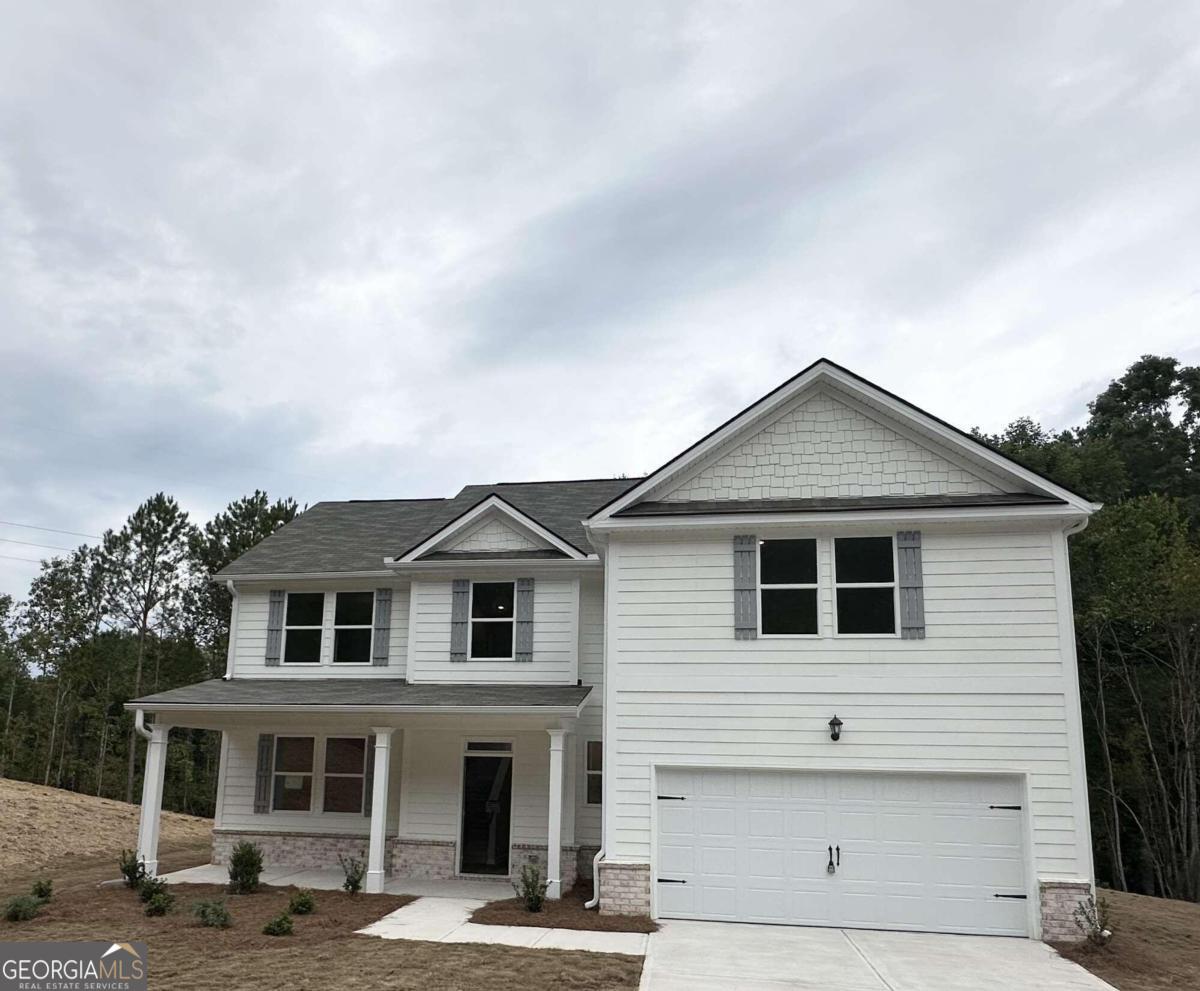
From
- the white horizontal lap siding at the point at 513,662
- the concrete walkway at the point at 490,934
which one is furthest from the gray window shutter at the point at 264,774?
the concrete walkway at the point at 490,934

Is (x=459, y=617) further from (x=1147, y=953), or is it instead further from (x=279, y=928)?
(x=1147, y=953)

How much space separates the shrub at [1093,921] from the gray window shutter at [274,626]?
13431mm

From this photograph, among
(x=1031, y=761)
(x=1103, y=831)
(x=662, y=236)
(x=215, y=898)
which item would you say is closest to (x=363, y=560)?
(x=215, y=898)

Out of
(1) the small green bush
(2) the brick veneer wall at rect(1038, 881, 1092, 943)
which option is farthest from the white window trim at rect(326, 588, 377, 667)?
(2) the brick veneer wall at rect(1038, 881, 1092, 943)

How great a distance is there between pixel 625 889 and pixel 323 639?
7.79 meters

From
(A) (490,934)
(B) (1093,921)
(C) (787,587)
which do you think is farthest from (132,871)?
(B) (1093,921)

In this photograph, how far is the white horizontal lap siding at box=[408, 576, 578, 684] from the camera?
14969mm

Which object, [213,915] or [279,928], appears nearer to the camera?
[279,928]

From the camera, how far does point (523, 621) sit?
49.9 ft

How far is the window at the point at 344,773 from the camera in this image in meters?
15.6

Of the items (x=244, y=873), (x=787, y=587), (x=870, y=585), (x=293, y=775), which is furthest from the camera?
(x=293, y=775)

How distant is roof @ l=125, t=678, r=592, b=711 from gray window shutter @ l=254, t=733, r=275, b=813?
1.07 m

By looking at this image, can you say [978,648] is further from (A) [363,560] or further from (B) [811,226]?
(A) [363,560]

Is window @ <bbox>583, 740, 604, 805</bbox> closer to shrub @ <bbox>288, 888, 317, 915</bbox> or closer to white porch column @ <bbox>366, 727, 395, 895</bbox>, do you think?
white porch column @ <bbox>366, 727, 395, 895</bbox>
